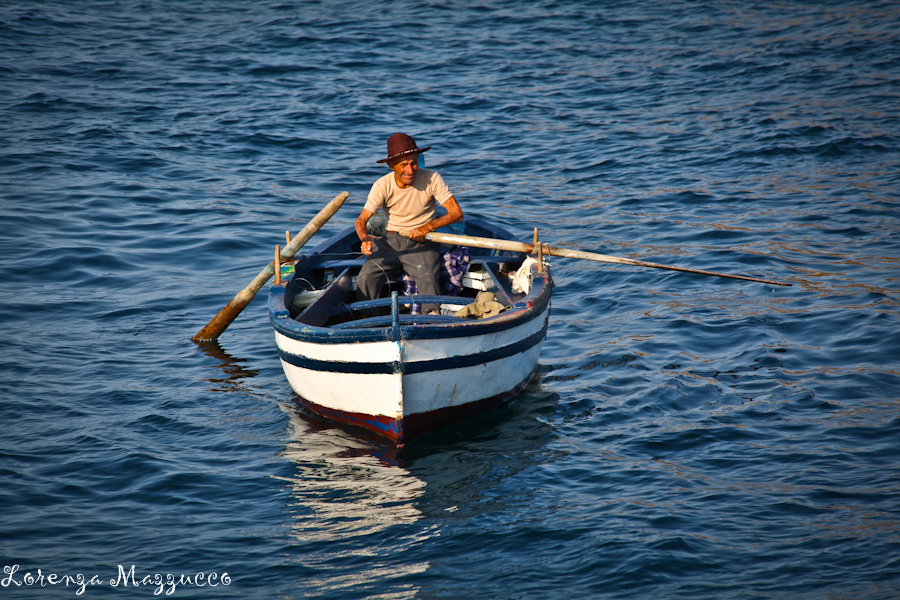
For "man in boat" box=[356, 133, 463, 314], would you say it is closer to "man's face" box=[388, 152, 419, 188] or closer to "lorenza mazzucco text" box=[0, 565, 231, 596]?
"man's face" box=[388, 152, 419, 188]

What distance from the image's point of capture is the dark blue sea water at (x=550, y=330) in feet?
20.2

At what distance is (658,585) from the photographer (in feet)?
18.7

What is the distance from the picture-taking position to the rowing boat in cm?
709

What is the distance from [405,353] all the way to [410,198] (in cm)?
252

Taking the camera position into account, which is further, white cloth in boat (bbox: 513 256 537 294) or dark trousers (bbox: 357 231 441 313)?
white cloth in boat (bbox: 513 256 537 294)

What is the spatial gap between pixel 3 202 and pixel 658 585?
13139 millimetres

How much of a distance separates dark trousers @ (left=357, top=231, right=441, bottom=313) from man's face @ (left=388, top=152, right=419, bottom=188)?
24.5 inches

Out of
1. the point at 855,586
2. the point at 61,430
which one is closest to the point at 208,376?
the point at 61,430

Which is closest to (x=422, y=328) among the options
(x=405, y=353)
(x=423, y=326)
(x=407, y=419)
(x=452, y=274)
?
(x=423, y=326)

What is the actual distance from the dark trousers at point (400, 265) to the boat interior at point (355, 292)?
0.16m

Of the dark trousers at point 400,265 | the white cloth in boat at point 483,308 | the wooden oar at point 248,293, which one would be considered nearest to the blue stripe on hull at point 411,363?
the white cloth in boat at point 483,308

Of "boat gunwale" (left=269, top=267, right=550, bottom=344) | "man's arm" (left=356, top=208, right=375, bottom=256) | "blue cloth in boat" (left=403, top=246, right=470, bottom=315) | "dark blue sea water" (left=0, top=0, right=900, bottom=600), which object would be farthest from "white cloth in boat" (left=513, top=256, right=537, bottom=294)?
"man's arm" (left=356, top=208, right=375, bottom=256)

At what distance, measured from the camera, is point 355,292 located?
9711 mm

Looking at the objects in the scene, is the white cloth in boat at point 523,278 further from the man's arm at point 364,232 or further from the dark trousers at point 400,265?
the man's arm at point 364,232
